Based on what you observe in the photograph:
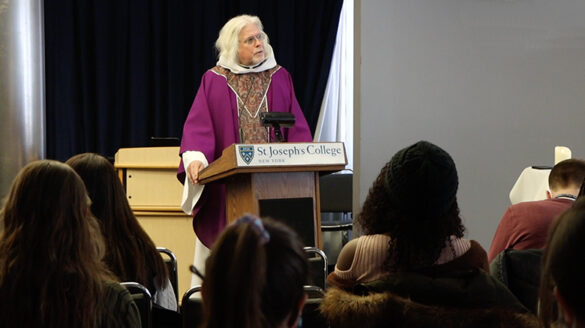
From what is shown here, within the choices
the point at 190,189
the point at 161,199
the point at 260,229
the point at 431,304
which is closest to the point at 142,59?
the point at 161,199

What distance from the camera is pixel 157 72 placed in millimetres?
7629

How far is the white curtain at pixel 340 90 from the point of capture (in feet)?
25.5

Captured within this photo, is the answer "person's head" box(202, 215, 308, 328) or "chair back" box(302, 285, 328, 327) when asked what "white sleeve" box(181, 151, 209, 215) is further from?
"person's head" box(202, 215, 308, 328)

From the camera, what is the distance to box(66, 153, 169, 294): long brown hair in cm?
243

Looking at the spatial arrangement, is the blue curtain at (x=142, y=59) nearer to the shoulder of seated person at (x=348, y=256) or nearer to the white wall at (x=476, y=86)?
the white wall at (x=476, y=86)

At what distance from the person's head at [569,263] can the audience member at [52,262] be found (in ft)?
3.39

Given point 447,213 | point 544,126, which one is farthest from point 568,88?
point 447,213

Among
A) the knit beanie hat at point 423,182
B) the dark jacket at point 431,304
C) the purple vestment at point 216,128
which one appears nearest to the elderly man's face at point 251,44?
the purple vestment at point 216,128

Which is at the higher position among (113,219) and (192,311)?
(113,219)

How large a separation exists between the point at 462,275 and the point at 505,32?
392 centimetres

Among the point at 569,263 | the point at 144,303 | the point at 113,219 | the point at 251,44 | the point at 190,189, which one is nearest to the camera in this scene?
the point at 569,263

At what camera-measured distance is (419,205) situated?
1890 mm

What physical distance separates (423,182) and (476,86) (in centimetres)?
365

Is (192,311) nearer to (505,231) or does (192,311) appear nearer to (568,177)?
(505,231)
